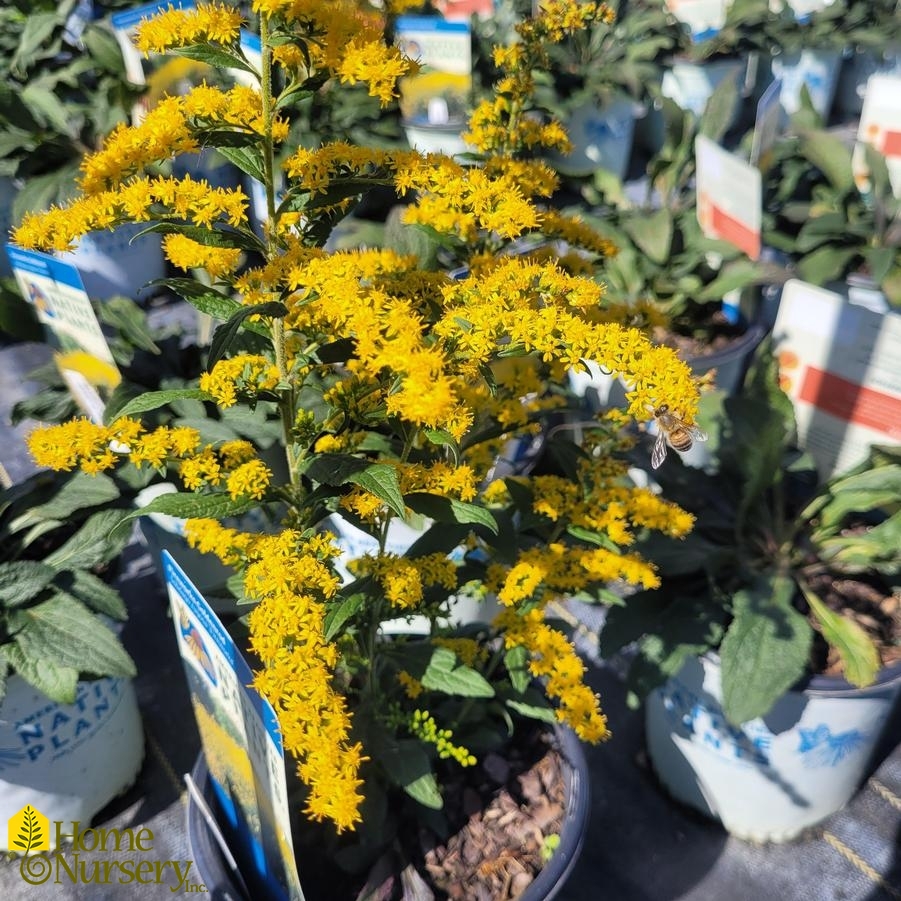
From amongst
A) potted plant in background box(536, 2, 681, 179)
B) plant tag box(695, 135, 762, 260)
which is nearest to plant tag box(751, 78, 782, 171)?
plant tag box(695, 135, 762, 260)

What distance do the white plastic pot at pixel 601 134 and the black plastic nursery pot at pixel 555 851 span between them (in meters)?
3.46

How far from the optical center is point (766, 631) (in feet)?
4.79

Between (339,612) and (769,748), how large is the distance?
1018 millimetres

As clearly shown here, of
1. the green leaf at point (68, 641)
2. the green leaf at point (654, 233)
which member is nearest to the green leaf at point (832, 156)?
the green leaf at point (654, 233)

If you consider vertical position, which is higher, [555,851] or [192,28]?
[192,28]

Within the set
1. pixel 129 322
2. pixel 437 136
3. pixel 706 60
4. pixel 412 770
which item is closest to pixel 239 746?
pixel 412 770

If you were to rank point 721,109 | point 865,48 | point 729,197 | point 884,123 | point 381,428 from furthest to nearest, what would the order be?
point 865,48 → point 721,109 → point 884,123 → point 729,197 → point 381,428

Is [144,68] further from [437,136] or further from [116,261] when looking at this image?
[437,136]

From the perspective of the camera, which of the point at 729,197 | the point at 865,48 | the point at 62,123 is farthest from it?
the point at 865,48

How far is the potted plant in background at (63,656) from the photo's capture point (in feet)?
4.60

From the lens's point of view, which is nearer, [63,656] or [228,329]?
[228,329]

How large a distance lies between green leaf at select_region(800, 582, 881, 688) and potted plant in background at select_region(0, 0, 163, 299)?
2.45 m

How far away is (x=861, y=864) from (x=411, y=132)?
3.68 metres

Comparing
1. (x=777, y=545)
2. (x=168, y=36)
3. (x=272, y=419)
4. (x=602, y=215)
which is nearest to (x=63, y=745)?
(x=272, y=419)
